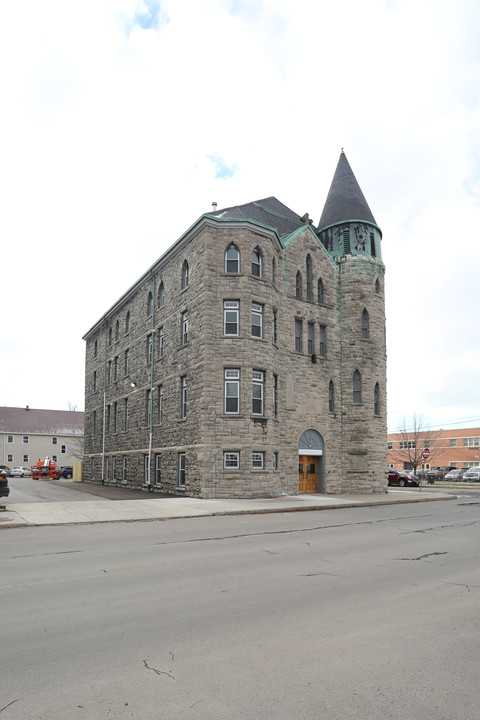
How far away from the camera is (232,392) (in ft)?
79.5

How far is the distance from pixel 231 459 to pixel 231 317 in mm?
6161

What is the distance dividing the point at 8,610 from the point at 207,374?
17541mm

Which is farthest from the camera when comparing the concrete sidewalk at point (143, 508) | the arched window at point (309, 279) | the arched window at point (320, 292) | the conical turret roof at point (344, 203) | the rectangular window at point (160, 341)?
the conical turret roof at point (344, 203)

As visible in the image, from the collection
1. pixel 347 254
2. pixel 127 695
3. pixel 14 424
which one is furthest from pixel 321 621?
pixel 14 424

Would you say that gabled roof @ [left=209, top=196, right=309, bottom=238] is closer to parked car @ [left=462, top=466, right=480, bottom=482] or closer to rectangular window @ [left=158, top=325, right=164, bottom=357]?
rectangular window @ [left=158, top=325, right=164, bottom=357]

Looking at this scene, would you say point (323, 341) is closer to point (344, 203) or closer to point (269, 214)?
point (269, 214)

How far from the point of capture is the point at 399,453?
3620 inches

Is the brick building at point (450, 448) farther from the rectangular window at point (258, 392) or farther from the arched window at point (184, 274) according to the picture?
the arched window at point (184, 274)

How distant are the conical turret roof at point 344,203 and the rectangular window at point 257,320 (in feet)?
29.1

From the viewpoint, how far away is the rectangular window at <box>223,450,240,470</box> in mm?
23719

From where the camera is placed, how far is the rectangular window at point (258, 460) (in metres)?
24.1

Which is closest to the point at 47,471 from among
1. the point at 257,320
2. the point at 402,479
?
the point at 402,479

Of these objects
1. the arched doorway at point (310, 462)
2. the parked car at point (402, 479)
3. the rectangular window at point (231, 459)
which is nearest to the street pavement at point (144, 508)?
the rectangular window at point (231, 459)

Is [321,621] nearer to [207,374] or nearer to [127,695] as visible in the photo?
[127,695]
